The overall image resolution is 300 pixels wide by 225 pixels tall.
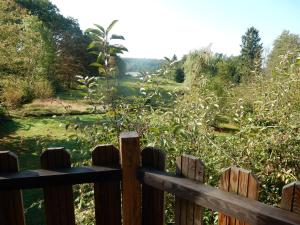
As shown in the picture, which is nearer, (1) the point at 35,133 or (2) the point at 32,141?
(2) the point at 32,141

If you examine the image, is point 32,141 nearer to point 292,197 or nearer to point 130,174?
point 130,174

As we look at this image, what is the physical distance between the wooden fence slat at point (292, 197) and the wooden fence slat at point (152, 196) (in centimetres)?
54

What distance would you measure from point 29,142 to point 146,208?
29.1ft

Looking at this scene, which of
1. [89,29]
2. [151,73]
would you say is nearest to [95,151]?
[89,29]

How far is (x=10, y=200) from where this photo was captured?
4.47 feet

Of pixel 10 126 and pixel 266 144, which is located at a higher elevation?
pixel 266 144

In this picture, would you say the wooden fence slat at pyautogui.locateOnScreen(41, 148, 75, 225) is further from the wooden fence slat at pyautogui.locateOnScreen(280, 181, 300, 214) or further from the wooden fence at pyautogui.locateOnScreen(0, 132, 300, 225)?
the wooden fence slat at pyautogui.locateOnScreen(280, 181, 300, 214)

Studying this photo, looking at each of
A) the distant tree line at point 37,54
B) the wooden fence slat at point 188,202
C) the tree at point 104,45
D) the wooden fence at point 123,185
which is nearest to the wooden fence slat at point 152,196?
the wooden fence at point 123,185

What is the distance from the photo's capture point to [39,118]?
536 inches

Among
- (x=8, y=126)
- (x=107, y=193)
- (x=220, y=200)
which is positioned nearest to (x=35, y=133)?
(x=8, y=126)

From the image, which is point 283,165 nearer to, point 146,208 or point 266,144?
point 266,144

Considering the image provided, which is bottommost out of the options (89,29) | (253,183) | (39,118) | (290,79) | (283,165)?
(39,118)

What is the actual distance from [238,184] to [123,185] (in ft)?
1.76

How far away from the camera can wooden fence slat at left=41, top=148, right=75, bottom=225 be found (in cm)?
132
